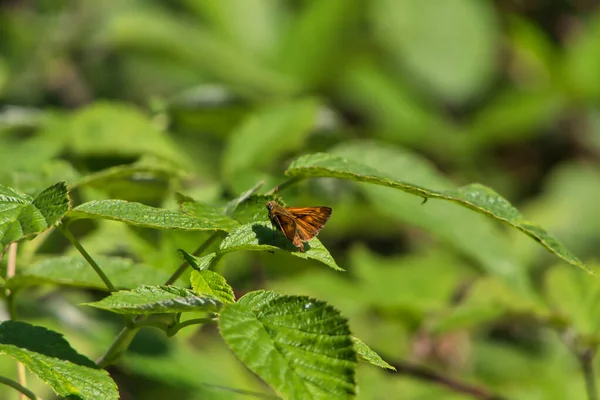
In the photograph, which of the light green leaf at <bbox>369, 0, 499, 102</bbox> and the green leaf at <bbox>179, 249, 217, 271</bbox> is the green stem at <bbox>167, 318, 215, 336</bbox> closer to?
the green leaf at <bbox>179, 249, 217, 271</bbox>

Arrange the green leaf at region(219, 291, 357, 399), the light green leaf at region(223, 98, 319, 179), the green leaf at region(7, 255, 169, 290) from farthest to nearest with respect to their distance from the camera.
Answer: the light green leaf at region(223, 98, 319, 179)
the green leaf at region(7, 255, 169, 290)
the green leaf at region(219, 291, 357, 399)

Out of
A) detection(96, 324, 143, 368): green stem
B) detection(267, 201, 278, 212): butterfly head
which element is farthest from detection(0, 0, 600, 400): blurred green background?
detection(267, 201, 278, 212): butterfly head

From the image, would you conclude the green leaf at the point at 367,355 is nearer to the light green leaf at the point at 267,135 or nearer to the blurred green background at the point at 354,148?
the blurred green background at the point at 354,148

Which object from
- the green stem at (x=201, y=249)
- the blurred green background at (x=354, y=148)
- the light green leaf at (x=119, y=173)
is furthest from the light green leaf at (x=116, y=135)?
the green stem at (x=201, y=249)

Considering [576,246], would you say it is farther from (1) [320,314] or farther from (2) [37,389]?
(1) [320,314]

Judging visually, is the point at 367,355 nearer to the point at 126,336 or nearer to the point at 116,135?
the point at 126,336

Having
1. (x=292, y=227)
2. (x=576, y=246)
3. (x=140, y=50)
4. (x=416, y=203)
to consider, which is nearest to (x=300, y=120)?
(x=416, y=203)

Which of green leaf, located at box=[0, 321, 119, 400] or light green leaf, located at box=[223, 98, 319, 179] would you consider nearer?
green leaf, located at box=[0, 321, 119, 400]
